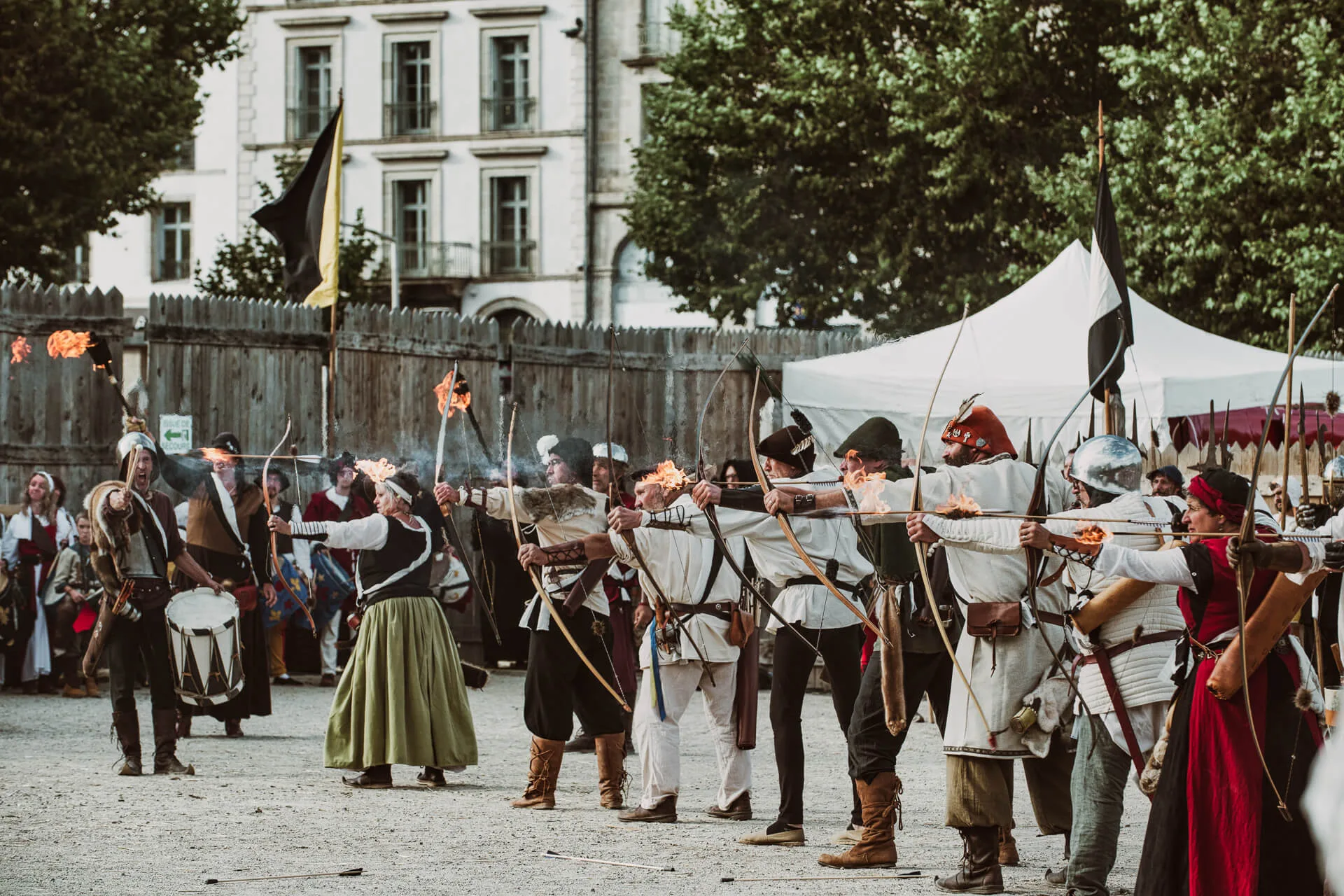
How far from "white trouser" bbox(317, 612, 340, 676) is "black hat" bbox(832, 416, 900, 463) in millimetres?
8962

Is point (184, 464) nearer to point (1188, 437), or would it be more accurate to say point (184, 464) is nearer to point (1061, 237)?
point (1188, 437)

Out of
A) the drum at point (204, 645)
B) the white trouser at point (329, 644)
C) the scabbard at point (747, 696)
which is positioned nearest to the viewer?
the scabbard at point (747, 696)

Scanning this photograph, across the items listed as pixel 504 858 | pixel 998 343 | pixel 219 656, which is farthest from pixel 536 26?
pixel 504 858

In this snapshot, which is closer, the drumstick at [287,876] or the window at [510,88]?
the drumstick at [287,876]

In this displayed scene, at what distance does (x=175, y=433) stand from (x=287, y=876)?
27.4 feet

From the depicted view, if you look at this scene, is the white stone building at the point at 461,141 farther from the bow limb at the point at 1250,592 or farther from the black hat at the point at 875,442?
the bow limb at the point at 1250,592

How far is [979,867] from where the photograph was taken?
7.20 meters

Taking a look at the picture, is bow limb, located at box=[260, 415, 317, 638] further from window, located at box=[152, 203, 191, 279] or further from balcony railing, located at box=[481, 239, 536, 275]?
window, located at box=[152, 203, 191, 279]

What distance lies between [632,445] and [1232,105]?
7.26 meters

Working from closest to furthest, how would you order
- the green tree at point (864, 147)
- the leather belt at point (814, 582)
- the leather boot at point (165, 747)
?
1. the leather belt at point (814, 582)
2. the leather boot at point (165, 747)
3. the green tree at point (864, 147)

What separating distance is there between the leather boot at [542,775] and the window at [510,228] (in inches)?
1411

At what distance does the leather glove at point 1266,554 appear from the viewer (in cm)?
571

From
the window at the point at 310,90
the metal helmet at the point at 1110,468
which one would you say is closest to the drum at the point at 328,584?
the metal helmet at the point at 1110,468

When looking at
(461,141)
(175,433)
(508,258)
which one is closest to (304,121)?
(461,141)
